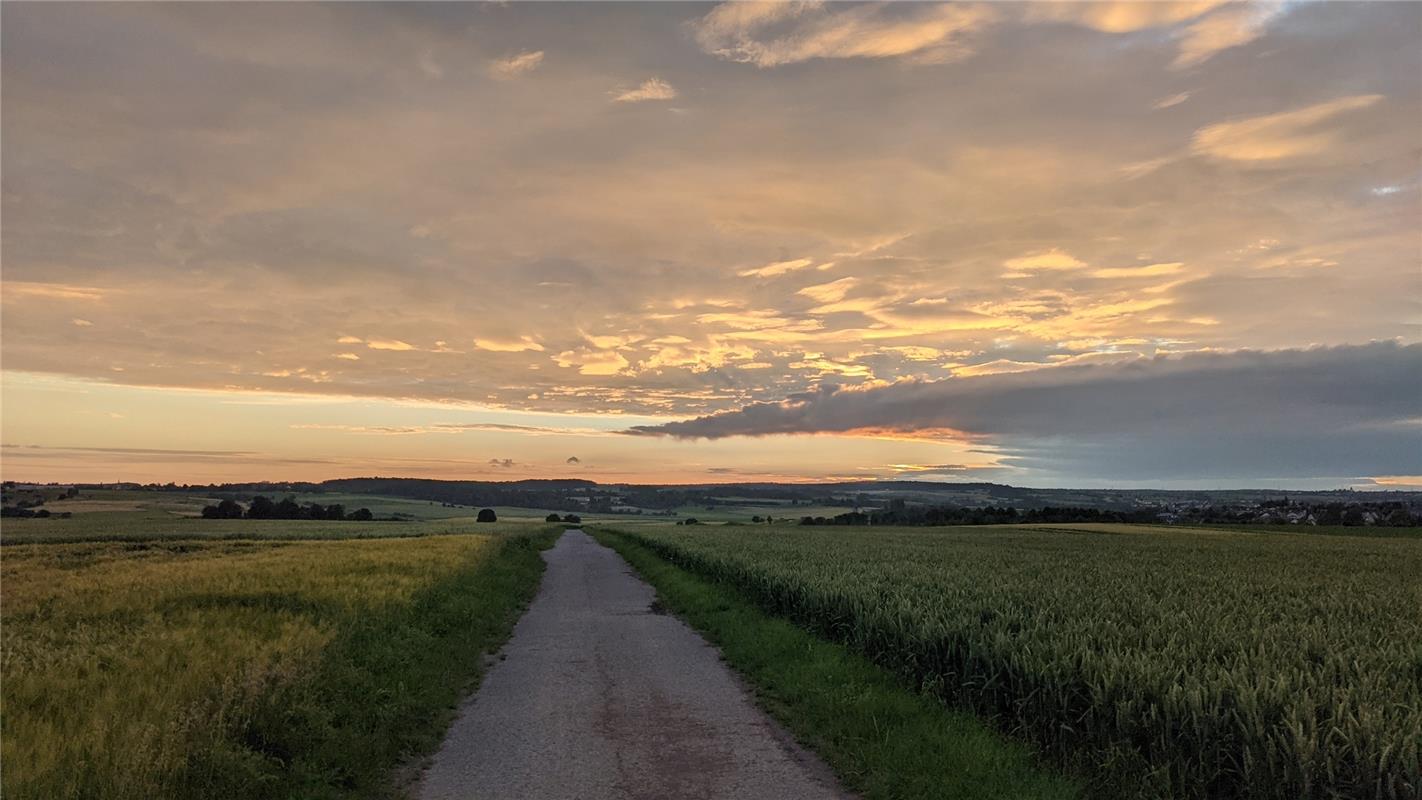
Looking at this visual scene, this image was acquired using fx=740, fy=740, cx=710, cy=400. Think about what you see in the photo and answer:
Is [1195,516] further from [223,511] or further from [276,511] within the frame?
[276,511]

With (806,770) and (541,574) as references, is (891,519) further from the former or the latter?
(806,770)

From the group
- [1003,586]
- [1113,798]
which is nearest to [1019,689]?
[1113,798]

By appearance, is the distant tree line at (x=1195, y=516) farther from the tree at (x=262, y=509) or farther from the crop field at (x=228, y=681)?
the crop field at (x=228, y=681)

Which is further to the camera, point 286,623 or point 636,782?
point 286,623

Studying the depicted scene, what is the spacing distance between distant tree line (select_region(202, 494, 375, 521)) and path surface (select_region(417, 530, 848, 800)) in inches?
3842

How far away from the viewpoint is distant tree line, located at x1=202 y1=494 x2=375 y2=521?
9562 centimetres

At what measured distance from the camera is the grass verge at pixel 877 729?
700 cm

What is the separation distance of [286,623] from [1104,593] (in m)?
16.4

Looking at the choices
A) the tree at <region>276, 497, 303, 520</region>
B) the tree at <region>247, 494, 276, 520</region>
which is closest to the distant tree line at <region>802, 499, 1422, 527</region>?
the tree at <region>276, 497, 303, 520</region>

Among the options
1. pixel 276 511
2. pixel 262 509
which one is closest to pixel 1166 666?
pixel 262 509

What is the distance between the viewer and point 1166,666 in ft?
25.9

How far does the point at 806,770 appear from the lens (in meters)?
7.75

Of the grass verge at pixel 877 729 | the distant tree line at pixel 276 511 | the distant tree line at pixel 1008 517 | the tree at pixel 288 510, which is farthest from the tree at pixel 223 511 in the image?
the grass verge at pixel 877 729

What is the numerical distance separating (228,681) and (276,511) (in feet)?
380
